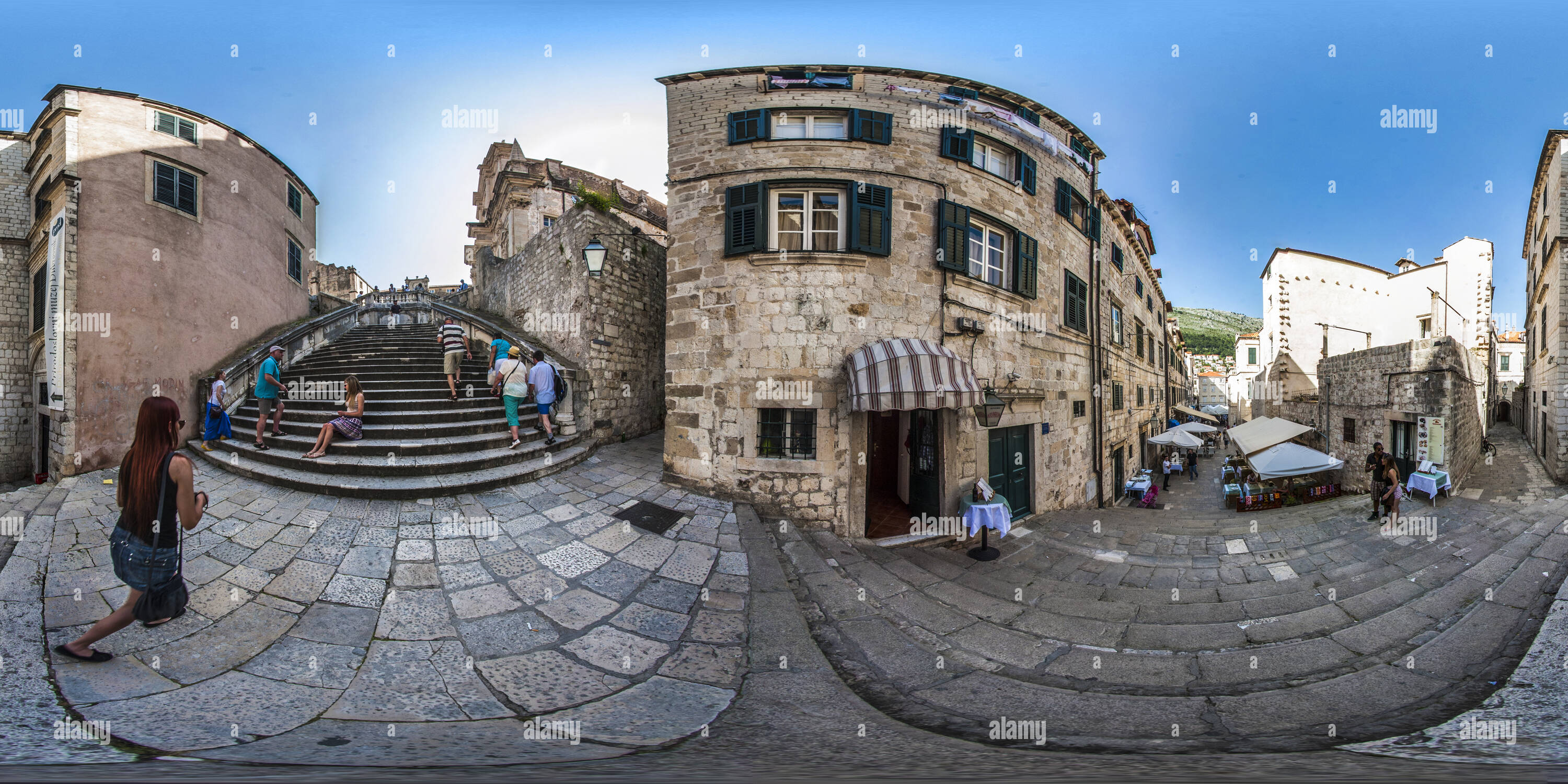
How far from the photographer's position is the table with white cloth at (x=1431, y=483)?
26.9 feet

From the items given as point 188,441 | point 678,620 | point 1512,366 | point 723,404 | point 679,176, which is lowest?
point 678,620

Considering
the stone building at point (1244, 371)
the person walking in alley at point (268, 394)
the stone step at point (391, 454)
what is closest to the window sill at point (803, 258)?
the stone step at point (391, 454)

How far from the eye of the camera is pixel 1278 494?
10789 mm

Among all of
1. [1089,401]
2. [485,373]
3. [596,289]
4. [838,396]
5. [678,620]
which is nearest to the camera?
[678,620]

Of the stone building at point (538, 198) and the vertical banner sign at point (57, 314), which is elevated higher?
the stone building at point (538, 198)

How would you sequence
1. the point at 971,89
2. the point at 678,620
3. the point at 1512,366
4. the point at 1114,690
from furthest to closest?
the point at 1512,366
the point at 971,89
the point at 678,620
the point at 1114,690

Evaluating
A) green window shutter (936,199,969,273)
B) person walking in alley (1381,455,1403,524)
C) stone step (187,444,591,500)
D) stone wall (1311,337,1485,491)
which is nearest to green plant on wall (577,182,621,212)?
stone step (187,444,591,500)

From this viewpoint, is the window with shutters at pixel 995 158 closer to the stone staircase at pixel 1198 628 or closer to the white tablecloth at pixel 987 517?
the white tablecloth at pixel 987 517

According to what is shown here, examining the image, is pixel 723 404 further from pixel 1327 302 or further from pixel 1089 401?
pixel 1327 302

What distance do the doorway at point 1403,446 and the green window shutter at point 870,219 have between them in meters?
11.6

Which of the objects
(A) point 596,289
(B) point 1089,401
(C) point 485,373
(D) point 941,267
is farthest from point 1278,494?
(C) point 485,373

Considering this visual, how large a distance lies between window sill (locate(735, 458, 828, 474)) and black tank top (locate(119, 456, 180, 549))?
5.17 meters

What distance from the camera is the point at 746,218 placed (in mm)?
7293

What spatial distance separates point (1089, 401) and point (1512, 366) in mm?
34025
